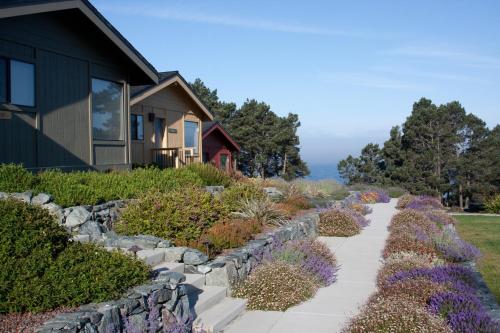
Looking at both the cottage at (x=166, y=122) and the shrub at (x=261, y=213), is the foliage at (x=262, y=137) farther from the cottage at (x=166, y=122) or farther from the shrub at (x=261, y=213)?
the shrub at (x=261, y=213)

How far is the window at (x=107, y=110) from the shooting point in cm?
1338

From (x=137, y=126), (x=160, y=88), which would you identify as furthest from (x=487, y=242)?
(x=137, y=126)

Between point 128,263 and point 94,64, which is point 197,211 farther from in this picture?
point 94,64

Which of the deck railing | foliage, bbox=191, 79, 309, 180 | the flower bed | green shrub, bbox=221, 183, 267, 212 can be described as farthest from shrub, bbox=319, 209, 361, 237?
foliage, bbox=191, 79, 309, 180

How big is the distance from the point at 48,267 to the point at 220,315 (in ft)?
7.71

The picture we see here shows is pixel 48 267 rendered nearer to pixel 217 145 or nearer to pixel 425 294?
pixel 425 294

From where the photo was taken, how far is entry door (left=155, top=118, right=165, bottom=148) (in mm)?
19938

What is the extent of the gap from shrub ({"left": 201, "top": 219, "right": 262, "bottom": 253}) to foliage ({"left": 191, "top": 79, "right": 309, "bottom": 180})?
126ft

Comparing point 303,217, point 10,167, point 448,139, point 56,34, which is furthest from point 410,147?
point 10,167

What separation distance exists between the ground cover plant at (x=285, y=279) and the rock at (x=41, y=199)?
128 inches

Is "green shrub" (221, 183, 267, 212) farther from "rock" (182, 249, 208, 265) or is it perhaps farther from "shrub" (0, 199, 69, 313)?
"shrub" (0, 199, 69, 313)

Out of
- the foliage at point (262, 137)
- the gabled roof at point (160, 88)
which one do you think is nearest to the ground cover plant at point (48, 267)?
the gabled roof at point (160, 88)

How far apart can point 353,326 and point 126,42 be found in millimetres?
10541

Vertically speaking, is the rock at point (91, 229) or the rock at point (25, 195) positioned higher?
the rock at point (25, 195)
